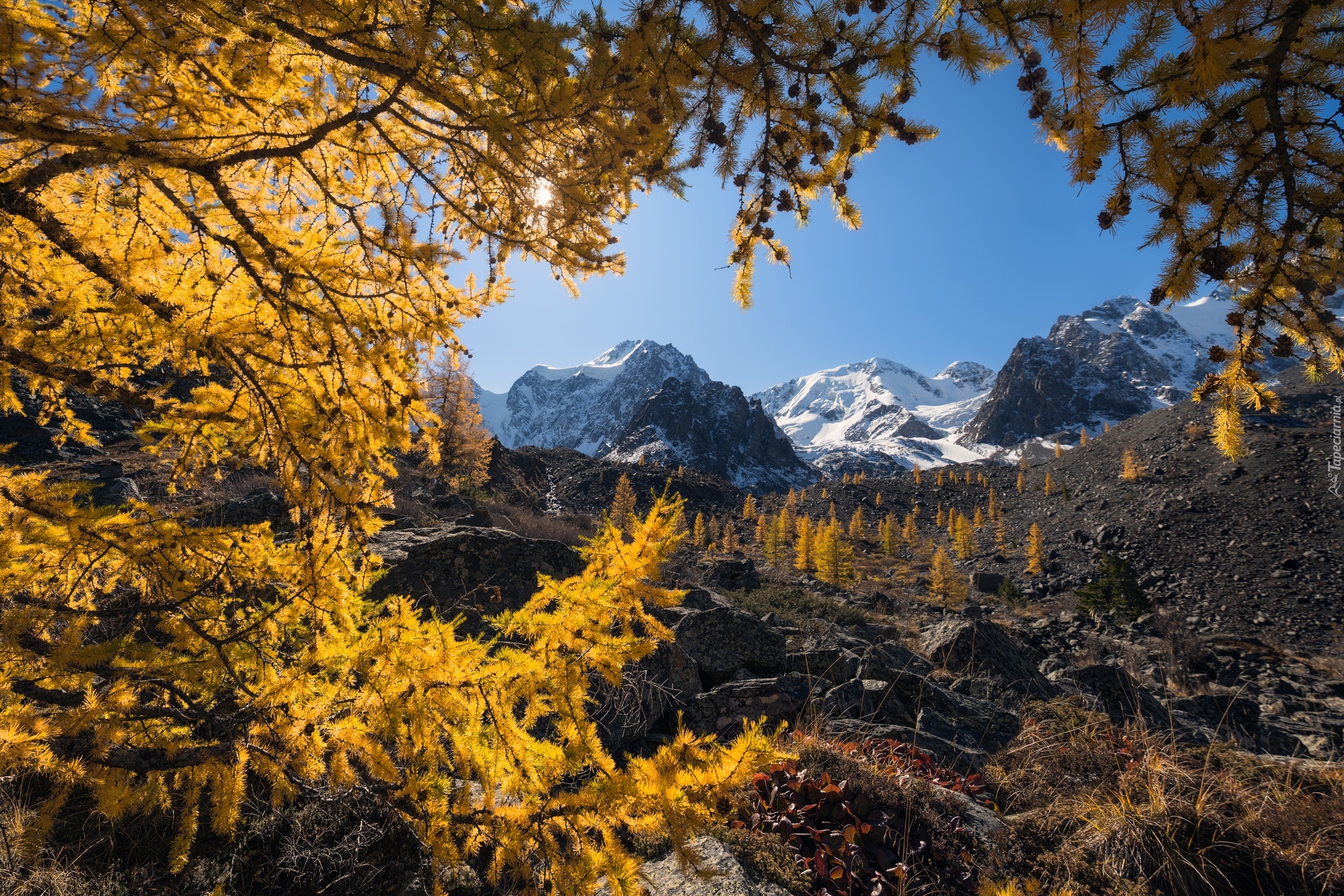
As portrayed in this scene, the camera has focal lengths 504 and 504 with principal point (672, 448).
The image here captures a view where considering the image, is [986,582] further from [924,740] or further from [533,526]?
[924,740]

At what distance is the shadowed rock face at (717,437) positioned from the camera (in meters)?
114

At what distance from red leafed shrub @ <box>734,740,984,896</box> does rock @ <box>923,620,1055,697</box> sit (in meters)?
5.96

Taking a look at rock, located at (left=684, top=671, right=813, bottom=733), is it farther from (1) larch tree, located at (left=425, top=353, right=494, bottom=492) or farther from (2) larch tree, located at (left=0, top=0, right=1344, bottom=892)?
(1) larch tree, located at (left=425, top=353, right=494, bottom=492)

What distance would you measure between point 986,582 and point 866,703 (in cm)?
3427

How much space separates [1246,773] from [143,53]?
23.6 feet

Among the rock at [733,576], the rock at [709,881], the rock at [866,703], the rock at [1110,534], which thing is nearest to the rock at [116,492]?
A: the rock at [709,881]

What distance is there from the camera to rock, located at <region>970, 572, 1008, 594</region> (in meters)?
32.8

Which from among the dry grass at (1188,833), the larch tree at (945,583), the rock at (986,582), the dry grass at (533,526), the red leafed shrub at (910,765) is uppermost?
the dry grass at (1188,833)

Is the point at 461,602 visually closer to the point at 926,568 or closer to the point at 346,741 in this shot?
the point at 346,741

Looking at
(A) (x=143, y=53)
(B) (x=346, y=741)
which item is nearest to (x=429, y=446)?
(B) (x=346, y=741)

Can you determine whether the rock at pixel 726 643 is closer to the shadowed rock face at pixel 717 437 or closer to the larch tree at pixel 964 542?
the larch tree at pixel 964 542

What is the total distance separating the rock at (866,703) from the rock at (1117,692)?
3.28 metres

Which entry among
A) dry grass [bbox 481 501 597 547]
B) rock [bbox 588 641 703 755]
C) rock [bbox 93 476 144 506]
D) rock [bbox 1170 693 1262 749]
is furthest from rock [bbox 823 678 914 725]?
dry grass [bbox 481 501 597 547]

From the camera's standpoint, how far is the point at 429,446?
3.50m
